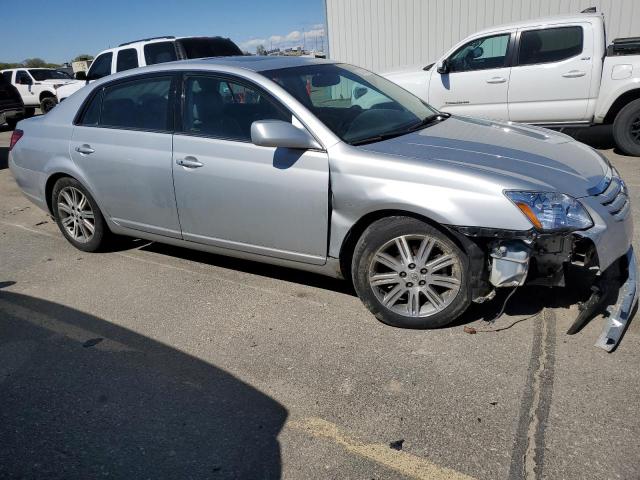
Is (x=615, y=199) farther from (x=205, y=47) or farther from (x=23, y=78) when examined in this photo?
(x=23, y=78)

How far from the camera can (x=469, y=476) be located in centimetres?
233

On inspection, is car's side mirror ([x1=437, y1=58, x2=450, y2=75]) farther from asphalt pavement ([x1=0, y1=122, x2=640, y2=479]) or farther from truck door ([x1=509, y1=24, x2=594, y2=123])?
asphalt pavement ([x1=0, y1=122, x2=640, y2=479])

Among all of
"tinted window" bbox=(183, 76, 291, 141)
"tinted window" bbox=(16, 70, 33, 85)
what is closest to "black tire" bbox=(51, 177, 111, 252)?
"tinted window" bbox=(183, 76, 291, 141)

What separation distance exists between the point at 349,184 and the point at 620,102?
6.30 meters

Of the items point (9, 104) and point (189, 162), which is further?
point (9, 104)

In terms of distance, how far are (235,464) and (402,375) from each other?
1035mm

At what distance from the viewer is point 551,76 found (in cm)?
811

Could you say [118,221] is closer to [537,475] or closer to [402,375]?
[402,375]

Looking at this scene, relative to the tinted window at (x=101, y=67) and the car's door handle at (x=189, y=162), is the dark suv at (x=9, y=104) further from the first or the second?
the car's door handle at (x=189, y=162)

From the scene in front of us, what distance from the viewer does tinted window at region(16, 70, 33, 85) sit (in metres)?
19.6

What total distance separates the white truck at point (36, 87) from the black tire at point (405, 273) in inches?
733

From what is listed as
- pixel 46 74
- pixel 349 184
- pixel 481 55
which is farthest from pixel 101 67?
pixel 46 74

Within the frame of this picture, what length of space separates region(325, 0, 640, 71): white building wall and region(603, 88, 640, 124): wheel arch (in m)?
5.26

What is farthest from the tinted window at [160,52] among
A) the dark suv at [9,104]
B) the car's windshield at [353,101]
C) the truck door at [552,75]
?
the car's windshield at [353,101]
